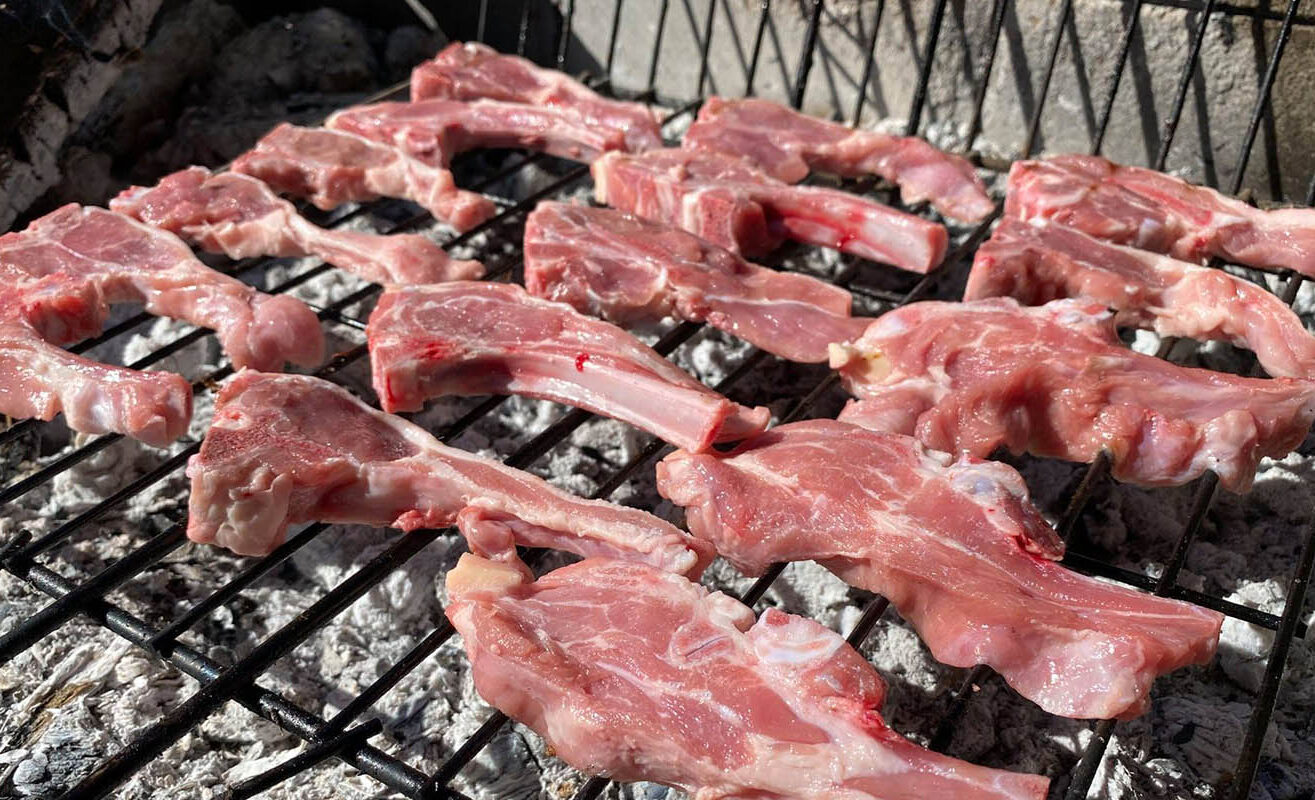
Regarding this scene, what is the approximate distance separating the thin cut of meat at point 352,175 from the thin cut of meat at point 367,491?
131 cm

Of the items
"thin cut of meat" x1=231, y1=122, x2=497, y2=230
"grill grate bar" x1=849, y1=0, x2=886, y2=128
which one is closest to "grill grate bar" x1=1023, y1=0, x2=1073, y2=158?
"grill grate bar" x1=849, y1=0, x2=886, y2=128

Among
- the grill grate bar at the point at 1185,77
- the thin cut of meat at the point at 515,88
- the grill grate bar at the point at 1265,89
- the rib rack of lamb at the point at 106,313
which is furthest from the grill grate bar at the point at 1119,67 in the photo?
the rib rack of lamb at the point at 106,313

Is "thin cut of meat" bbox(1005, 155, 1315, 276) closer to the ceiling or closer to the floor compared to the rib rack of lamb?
closer to the ceiling

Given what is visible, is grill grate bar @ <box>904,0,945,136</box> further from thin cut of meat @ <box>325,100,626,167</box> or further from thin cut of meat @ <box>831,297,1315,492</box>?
thin cut of meat @ <box>831,297,1315,492</box>

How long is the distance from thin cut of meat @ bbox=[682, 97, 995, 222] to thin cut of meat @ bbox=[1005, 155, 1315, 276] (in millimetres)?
176

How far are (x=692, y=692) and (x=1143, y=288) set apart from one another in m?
1.99

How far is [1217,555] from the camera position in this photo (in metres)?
3.16

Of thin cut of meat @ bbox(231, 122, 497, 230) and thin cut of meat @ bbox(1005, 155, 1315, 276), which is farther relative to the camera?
thin cut of meat @ bbox(231, 122, 497, 230)

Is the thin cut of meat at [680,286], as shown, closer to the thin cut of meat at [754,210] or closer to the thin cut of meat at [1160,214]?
the thin cut of meat at [754,210]

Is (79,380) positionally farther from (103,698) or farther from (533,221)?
(533,221)

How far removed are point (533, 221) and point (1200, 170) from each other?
2567mm

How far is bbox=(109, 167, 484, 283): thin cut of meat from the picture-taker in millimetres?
3586

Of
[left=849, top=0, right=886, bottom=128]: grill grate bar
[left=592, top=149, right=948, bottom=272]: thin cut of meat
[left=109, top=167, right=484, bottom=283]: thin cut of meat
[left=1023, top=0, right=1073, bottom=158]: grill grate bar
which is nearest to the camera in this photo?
[left=109, top=167, right=484, bottom=283]: thin cut of meat

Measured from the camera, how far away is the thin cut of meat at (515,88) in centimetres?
442
